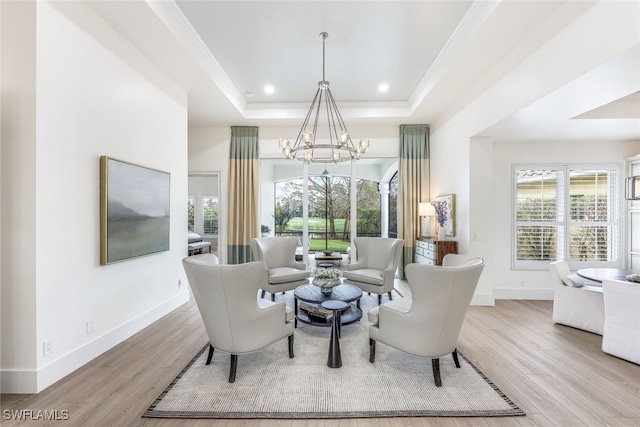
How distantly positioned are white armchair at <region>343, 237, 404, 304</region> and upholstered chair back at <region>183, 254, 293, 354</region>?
210cm

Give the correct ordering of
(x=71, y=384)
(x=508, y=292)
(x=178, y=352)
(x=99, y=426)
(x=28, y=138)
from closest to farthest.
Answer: (x=99, y=426) < (x=28, y=138) < (x=71, y=384) < (x=178, y=352) < (x=508, y=292)

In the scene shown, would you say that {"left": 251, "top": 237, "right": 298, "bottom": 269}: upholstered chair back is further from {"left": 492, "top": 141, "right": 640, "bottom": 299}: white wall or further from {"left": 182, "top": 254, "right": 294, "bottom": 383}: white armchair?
{"left": 492, "top": 141, "right": 640, "bottom": 299}: white wall

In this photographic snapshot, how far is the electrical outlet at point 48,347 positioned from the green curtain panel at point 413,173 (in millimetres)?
5273

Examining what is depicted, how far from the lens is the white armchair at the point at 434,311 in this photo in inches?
90.0

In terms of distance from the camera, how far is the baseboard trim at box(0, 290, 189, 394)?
2266mm

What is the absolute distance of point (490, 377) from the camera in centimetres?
255

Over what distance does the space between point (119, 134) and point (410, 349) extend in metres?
3.62

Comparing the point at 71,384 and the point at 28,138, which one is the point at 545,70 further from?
the point at 71,384

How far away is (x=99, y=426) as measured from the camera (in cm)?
195

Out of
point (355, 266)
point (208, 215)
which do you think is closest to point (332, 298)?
point (355, 266)

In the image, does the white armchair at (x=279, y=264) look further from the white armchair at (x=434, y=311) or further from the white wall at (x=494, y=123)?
the white wall at (x=494, y=123)

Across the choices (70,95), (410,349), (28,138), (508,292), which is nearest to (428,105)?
(508,292)

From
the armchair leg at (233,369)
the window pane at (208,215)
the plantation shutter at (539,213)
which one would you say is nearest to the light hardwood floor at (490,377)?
the armchair leg at (233,369)

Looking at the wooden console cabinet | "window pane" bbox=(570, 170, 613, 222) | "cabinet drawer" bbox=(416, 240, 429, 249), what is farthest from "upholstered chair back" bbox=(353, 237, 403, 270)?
"window pane" bbox=(570, 170, 613, 222)
